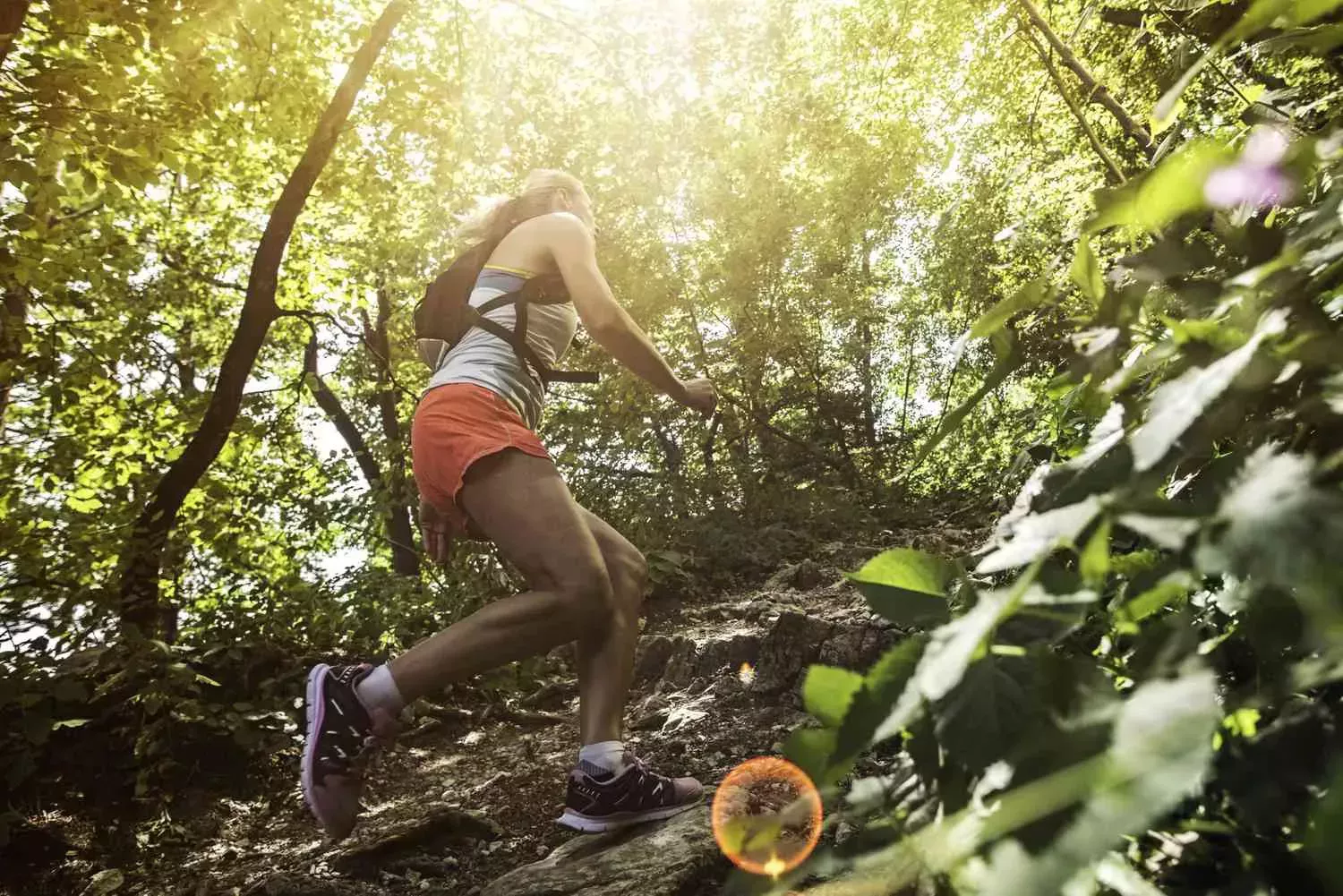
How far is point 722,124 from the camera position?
1261 centimetres

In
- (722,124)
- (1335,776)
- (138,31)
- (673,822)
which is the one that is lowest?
(673,822)

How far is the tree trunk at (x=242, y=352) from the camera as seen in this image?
438 centimetres

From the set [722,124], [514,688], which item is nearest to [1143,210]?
[514,688]

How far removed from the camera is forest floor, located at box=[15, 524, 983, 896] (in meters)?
2.37

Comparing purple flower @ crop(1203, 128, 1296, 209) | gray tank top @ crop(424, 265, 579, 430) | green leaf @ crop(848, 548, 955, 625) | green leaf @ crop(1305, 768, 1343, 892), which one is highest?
gray tank top @ crop(424, 265, 579, 430)

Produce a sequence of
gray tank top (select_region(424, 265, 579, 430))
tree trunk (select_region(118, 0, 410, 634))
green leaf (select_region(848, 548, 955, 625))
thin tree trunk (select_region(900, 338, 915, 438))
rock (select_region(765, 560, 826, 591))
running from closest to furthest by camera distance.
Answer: green leaf (select_region(848, 548, 955, 625)), gray tank top (select_region(424, 265, 579, 430)), tree trunk (select_region(118, 0, 410, 634)), rock (select_region(765, 560, 826, 591)), thin tree trunk (select_region(900, 338, 915, 438))

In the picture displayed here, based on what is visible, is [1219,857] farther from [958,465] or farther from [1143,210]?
[958,465]

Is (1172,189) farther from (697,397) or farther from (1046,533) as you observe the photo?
(697,397)

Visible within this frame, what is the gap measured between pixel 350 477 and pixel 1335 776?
943 centimetres

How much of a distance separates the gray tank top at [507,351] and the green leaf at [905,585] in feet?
6.66

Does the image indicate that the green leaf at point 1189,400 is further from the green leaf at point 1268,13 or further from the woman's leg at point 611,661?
the woman's leg at point 611,661

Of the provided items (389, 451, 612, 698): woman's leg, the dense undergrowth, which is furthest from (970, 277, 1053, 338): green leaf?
(389, 451, 612, 698): woman's leg

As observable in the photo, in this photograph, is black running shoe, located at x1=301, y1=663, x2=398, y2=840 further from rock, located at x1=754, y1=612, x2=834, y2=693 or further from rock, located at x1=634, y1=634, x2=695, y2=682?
rock, located at x1=634, y1=634, x2=695, y2=682

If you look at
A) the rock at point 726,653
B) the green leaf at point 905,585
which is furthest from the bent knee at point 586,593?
the green leaf at point 905,585
